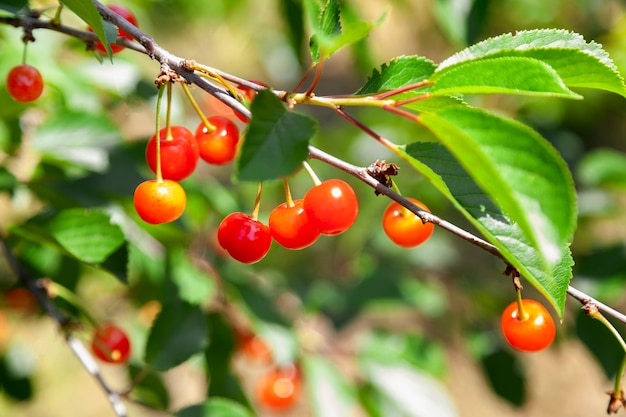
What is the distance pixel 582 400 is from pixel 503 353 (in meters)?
2.01

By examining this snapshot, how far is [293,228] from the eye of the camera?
3.14 feet

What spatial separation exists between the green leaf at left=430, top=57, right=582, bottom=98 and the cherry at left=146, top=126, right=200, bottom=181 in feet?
1.44

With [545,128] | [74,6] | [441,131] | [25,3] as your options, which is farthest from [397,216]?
[545,128]

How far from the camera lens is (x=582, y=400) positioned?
12.6 feet

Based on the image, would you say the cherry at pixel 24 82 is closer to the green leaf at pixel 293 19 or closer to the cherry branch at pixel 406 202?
the cherry branch at pixel 406 202

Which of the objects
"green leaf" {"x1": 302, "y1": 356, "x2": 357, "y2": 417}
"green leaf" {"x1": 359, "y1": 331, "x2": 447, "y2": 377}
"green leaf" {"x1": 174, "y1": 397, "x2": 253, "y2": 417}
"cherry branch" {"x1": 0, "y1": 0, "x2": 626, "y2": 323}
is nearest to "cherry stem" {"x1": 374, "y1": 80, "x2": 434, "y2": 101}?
"cherry branch" {"x1": 0, "y1": 0, "x2": 626, "y2": 323}

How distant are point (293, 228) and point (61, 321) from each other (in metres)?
0.75

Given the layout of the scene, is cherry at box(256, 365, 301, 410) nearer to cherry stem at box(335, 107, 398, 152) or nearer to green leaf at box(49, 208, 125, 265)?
green leaf at box(49, 208, 125, 265)

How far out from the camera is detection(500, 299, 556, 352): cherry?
39.8 inches

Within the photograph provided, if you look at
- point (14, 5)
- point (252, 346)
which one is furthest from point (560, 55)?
point (252, 346)

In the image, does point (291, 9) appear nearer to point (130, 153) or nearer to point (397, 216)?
point (130, 153)

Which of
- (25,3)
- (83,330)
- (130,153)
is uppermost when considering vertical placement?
(130,153)

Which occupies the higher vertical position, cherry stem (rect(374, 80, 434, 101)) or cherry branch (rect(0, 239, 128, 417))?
cherry stem (rect(374, 80, 434, 101))

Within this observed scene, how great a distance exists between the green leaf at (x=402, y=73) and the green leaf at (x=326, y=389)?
1238 millimetres
